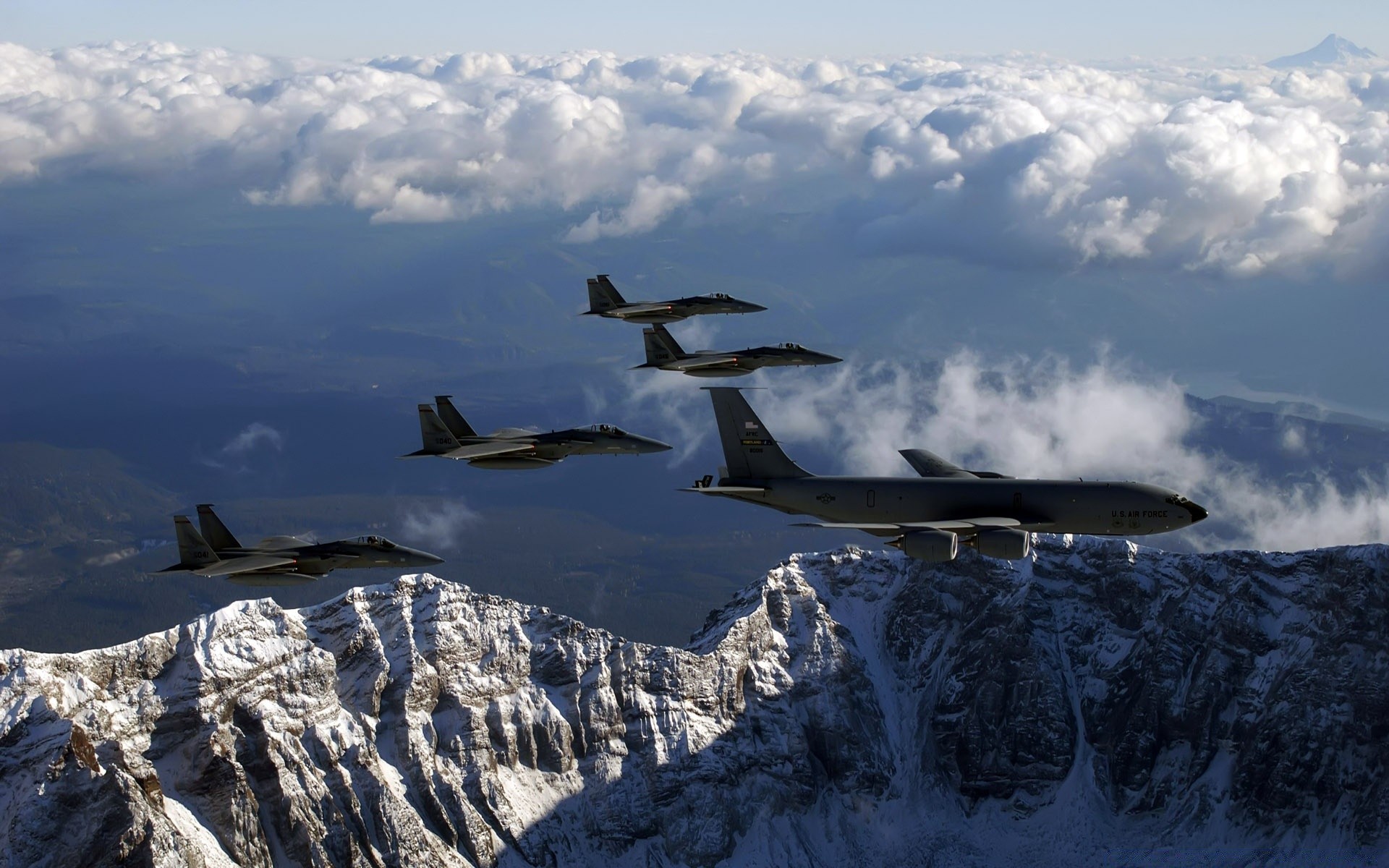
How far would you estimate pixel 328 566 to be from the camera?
119 metres

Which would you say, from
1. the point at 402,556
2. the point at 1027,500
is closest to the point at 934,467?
the point at 1027,500

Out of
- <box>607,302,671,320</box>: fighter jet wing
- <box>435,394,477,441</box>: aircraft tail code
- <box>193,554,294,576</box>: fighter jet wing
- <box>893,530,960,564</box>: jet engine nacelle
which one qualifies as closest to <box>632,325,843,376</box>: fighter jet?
<box>607,302,671,320</box>: fighter jet wing

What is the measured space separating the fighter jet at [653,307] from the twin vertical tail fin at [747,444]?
1138 inches

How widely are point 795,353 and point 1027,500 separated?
132ft

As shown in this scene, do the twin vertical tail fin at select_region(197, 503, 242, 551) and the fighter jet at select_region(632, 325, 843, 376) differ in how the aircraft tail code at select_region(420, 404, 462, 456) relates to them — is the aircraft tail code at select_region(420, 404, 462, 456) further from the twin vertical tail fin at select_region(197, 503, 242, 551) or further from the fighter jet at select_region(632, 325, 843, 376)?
the fighter jet at select_region(632, 325, 843, 376)

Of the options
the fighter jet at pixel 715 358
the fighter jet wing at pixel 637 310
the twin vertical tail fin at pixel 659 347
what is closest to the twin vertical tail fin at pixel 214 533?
the fighter jet at pixel 715 358

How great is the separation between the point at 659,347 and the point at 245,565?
52.6 m

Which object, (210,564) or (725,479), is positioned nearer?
(210,564)

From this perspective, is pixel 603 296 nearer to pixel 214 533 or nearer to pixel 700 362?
pixel 700 362

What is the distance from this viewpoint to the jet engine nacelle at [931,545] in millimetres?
104062

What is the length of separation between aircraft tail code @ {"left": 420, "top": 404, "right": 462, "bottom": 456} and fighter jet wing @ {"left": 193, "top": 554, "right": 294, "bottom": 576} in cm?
2000

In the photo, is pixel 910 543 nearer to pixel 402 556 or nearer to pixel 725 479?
pixel 725 479

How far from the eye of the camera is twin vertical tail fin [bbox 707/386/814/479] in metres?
126

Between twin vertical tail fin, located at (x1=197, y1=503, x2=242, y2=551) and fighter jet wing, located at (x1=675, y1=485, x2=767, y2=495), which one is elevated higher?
fighter jet wing, located at (x1=675, y1=485, x2=767, y2=495)
